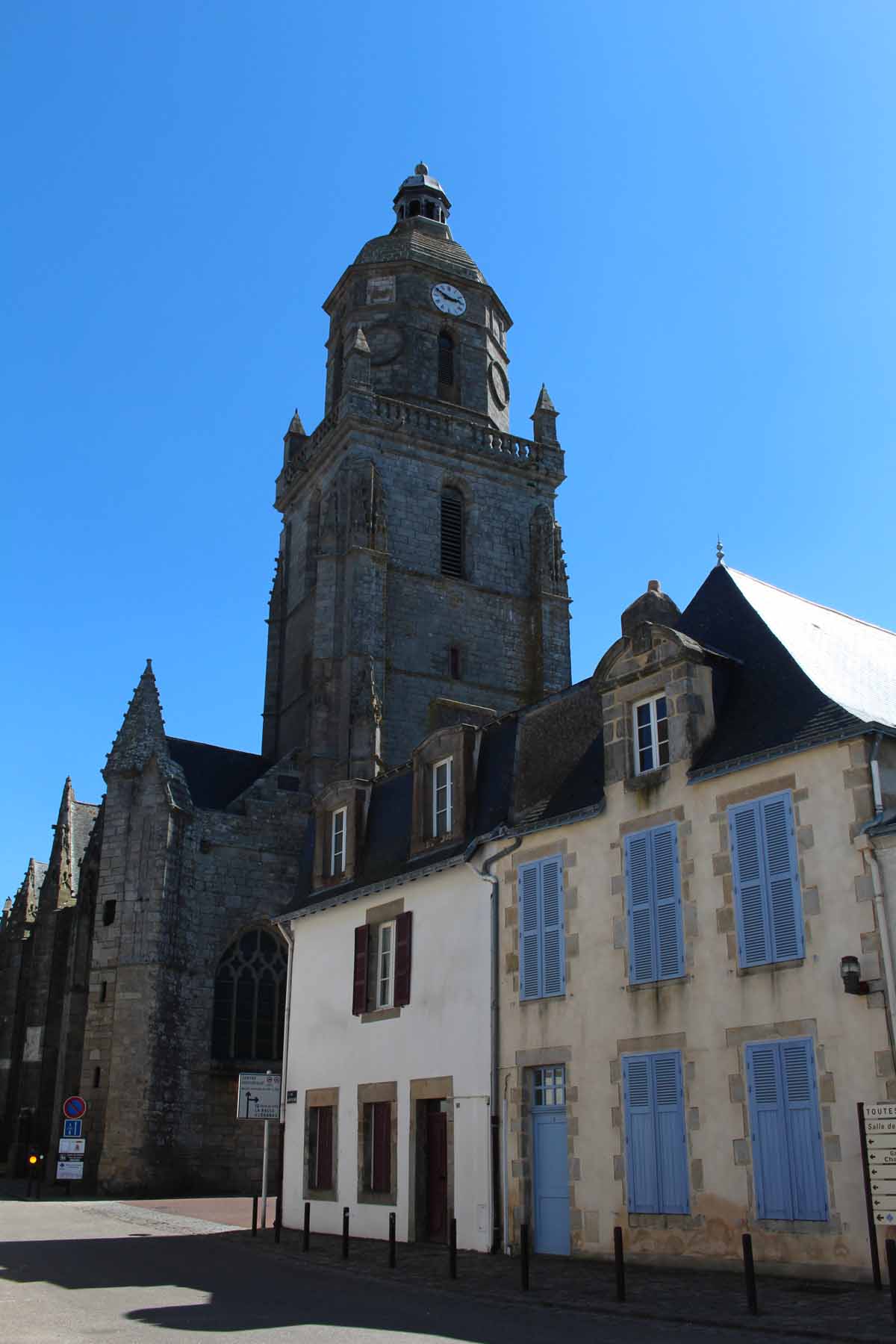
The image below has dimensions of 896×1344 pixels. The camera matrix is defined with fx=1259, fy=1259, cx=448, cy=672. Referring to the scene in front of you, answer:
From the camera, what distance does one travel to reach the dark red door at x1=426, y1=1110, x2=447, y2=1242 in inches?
611

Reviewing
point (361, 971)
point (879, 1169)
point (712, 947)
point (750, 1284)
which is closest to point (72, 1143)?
point (361, 971)

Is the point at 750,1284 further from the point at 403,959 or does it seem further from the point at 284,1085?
the point at 284,1085

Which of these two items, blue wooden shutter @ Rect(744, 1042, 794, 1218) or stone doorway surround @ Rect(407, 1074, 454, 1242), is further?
stone doorway surround @ Rect(407, 1074, 454, 1242)

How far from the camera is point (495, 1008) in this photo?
14938mm

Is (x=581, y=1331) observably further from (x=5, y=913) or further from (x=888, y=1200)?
(x=5, y=913)

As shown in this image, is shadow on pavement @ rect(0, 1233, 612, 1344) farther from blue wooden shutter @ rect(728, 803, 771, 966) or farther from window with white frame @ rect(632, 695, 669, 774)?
window with white frame @ rect(632, 695, 669, 774)

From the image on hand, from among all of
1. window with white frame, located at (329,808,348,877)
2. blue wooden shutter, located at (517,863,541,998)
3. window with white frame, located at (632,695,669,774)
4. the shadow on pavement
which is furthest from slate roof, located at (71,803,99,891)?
window with white frame, located at (632,695,669,774)

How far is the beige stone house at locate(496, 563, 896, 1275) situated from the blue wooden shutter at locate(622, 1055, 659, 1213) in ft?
0.08

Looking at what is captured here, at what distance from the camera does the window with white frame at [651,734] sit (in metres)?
13.7

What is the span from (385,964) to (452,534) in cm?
2116

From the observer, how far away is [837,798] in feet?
37.9

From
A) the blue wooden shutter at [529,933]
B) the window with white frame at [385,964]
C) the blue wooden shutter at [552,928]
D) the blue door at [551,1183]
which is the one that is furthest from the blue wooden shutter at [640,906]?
the window with white frame at [385,964]

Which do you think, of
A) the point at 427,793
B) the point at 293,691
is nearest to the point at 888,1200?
the point at 427,793

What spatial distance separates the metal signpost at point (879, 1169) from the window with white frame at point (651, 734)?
4.33 meters
